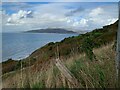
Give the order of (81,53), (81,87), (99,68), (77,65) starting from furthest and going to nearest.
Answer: (81,53) < (77,65) < (99,68) < (81,87)

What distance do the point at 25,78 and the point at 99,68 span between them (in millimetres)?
1288

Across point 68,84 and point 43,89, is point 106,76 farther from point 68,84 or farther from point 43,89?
point 43,89

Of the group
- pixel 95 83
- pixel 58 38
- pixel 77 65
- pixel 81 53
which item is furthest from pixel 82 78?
pixel 58 38

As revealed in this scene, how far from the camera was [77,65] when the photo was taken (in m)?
5.39

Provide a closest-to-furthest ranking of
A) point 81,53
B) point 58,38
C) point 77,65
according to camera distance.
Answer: point 77,65 < point 81,53 < point 58,38

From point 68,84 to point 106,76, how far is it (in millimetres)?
653

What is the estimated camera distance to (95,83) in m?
4.25

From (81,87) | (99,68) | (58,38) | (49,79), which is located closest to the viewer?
(81,87)

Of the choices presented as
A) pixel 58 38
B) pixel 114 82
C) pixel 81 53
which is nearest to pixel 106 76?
pixel 114 82

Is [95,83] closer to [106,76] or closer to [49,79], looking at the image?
[106,76]

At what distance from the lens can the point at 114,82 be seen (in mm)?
4223

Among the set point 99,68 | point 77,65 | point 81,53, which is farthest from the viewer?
point 81,53

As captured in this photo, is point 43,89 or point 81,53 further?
point 81,53

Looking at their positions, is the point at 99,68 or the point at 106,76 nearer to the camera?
the point at 106,76
